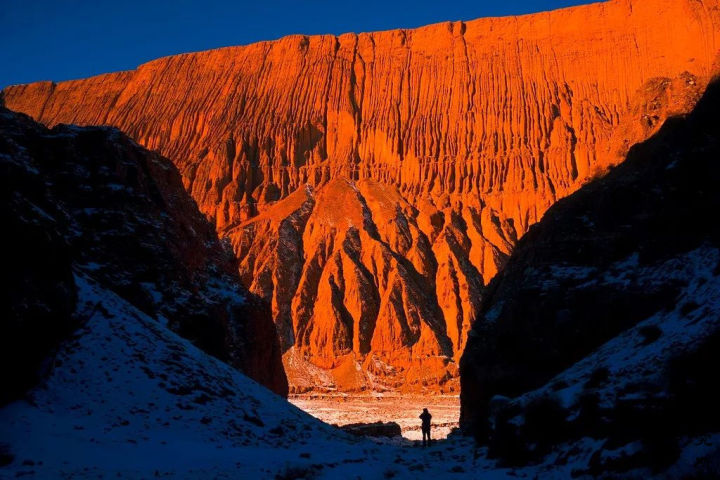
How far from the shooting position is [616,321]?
21.6 m

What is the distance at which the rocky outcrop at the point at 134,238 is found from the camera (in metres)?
19.3

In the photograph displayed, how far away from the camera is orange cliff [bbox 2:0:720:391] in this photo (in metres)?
77.4

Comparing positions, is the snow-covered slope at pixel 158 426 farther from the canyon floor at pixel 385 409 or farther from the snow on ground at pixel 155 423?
the canyon floor at pixel 385 409

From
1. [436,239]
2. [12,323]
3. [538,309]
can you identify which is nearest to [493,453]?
[538,309]

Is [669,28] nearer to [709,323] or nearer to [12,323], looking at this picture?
[709,323]

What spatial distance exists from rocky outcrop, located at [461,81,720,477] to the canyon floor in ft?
49.4

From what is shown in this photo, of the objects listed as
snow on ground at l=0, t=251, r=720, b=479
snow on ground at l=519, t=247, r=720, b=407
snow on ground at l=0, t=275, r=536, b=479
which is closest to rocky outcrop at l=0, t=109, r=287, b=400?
snow on ground at l=0, t=275, r=536, b=479

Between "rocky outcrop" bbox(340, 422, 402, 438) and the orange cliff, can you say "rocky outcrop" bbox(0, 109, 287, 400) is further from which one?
the orange cliff

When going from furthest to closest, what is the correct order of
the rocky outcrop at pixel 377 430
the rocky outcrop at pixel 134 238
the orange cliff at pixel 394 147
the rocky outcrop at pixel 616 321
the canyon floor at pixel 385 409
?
the orange cliff at pixel 394 147
the canyon floor at pixel 385 409
the rocky outcrop at pixel 377 430
the rocky outcrop at pixel 134 238
the rocky outcrop at pixel 616 321

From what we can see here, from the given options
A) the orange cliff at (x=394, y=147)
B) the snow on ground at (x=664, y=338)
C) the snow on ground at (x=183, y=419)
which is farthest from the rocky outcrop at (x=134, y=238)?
the orange cliff at (x=394, y=147)

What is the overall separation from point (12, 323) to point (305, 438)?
8.08m

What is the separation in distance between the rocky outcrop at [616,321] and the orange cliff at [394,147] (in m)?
42.6

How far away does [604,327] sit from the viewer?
861 inches

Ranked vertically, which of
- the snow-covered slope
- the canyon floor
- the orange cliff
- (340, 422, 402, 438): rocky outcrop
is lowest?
the snow-covered slope
